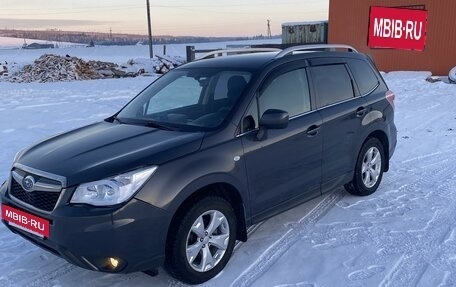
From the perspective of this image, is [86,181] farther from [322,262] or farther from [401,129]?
[401,129]

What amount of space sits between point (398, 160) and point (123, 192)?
498 centimetres

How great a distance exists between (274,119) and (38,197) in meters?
1.87

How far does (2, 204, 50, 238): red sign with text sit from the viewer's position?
3170 mm

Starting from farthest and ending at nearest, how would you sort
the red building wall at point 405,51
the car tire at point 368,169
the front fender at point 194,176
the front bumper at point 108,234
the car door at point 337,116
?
the red building wall at point 405,51 < the car tire at point 368,169 < the car door at point 337,116 < the front fender at point 194,176 < the front bumper at point 108,234

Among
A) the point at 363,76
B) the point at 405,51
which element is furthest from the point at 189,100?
the point at 405,51

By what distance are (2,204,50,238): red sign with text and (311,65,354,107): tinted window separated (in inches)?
108

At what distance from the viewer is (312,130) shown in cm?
433

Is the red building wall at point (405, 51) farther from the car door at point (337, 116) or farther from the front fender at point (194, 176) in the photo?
the front fender at point (194, 176)

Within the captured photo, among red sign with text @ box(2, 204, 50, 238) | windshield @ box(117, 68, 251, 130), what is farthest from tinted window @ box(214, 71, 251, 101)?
red sign with text @ box(2, 204, 50, 238)

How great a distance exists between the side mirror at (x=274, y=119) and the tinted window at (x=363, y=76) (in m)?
1.76

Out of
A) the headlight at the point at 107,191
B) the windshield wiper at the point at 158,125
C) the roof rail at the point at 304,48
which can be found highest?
the roof rail at the point at 304,48

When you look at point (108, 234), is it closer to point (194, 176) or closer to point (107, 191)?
point (107, 191)

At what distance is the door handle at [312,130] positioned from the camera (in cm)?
430

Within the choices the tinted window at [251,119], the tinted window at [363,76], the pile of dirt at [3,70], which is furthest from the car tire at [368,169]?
the pile of dirt at [3,70]
